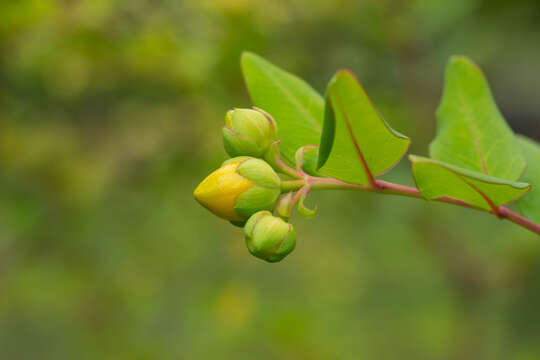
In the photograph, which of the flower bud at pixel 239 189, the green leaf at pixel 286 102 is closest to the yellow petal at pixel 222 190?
the flower bud at pixel 239 189

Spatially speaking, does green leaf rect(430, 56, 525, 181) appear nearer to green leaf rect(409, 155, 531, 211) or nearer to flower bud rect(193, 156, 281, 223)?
green leaf rect(409, 155, 531, 211)

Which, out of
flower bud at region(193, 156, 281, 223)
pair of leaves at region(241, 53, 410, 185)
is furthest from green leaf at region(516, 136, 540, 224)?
flower bud at region(193, 156, 281, 223)

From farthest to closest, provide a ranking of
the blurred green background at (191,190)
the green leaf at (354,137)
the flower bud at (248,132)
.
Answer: the blurred green background at (191,190)
the flower bud at (248,132)
the green leaf at (354,137)

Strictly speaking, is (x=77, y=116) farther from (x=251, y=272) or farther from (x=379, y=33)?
(x=251, y=272)

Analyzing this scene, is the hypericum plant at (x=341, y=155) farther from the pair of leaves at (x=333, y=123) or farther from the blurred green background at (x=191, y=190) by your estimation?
the blurred green background at (x=191, y=190)

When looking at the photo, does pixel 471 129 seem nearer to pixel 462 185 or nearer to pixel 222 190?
pixel 462 185

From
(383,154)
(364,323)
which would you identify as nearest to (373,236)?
(364,323)

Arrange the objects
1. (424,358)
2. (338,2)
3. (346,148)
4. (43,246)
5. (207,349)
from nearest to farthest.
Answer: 1. (346,148)
2. (338,2)
3. (43,246)
4. (207,349)
5. (424,358)
